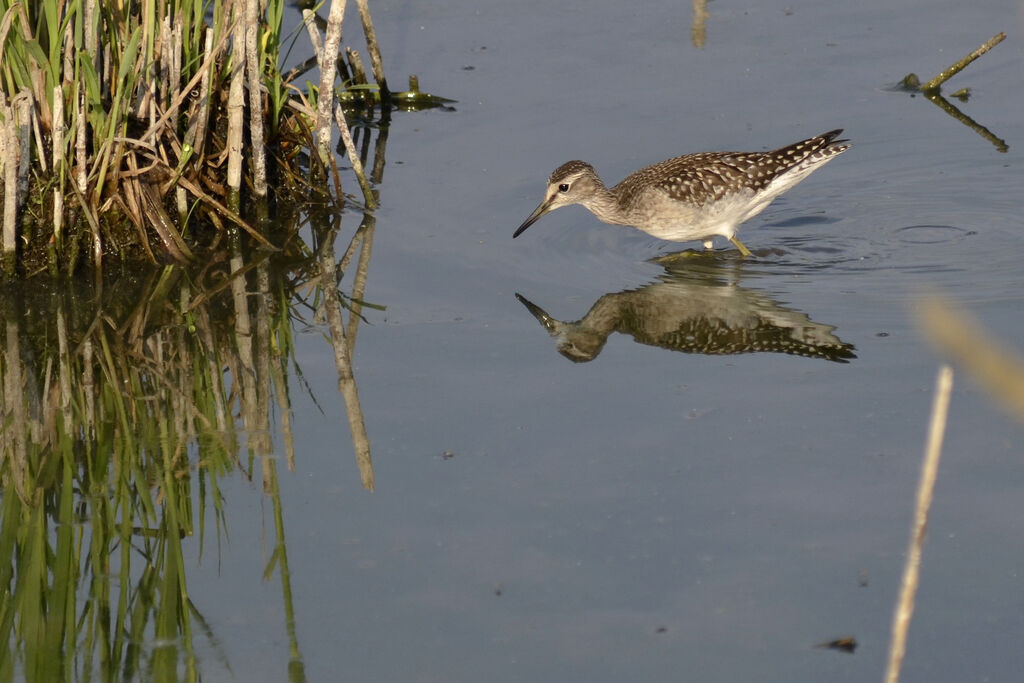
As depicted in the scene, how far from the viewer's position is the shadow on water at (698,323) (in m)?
7.32

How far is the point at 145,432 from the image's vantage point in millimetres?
6504

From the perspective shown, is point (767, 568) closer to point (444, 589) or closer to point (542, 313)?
point (444, 589)

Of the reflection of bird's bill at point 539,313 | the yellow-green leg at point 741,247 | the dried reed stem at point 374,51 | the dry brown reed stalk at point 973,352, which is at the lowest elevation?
the reflection of bird's bill at point 539,313

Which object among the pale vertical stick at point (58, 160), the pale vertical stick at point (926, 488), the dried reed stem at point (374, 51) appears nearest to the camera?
the pale vertical stick at point (926, 488)

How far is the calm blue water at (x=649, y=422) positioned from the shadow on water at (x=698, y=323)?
0.07 m

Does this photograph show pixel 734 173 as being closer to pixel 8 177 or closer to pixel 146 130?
pixel 146 130

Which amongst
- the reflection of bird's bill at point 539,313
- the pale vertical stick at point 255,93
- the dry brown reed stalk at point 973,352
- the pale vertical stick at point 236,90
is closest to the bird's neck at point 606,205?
the reflection of bird's bill at point 539,313

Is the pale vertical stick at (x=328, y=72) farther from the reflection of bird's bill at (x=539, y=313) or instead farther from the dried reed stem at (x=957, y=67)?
the dried reed stem at (x=957, y=67)

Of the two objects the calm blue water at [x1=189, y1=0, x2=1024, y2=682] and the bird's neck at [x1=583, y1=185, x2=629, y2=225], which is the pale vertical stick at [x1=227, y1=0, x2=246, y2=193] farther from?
the bird's neck at [x1=583, y1=185, x2=629, y2=225]

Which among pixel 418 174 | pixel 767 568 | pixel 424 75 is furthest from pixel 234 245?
pixel 767 568

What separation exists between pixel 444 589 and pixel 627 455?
4.30ft

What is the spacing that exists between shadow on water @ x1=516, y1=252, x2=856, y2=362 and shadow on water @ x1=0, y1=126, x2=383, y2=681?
1.28m

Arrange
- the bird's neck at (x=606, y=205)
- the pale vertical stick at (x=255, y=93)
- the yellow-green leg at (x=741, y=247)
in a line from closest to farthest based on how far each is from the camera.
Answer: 1. the pale vertical stick at (x=255, y=93)
2. the yellow-green leg at (x=741, y=247)
3. the bird's neck at (x=606, y=205)

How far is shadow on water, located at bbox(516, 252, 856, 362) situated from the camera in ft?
24.0
